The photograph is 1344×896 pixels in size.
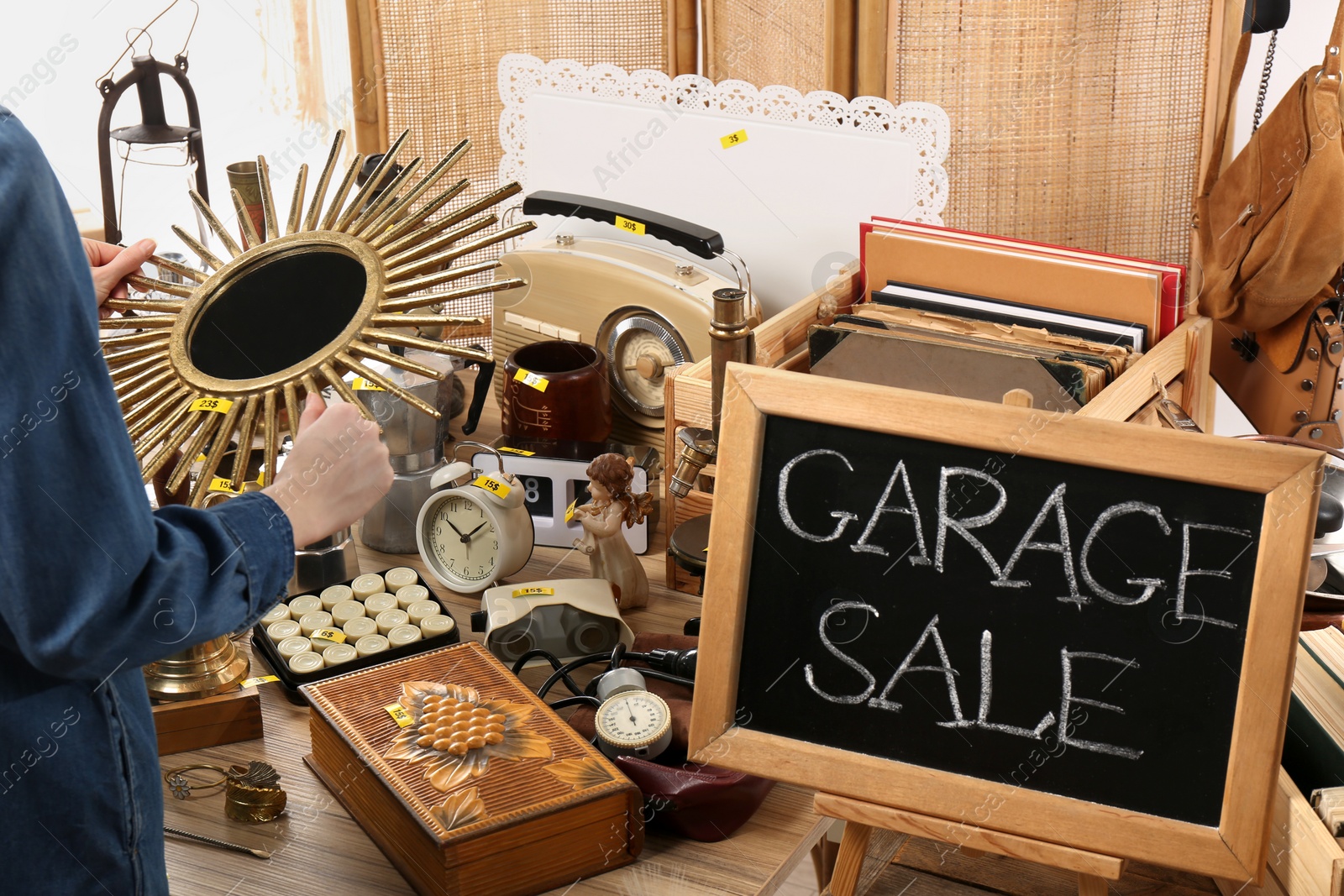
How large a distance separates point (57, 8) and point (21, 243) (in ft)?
7.60

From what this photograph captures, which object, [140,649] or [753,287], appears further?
[753,287]

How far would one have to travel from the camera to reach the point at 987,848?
99cm

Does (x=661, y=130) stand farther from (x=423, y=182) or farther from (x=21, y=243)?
(x=21, y=243)

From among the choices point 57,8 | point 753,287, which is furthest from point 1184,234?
point 57,8

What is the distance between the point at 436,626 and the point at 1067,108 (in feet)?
3.89

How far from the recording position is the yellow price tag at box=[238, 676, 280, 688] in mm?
1340

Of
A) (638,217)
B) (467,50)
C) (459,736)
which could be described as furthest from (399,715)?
(467,50)

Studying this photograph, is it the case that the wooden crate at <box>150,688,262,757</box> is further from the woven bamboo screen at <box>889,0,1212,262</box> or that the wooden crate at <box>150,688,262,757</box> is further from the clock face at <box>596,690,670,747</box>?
the woven bamboo screen at <box>889,0,1212,262</box>

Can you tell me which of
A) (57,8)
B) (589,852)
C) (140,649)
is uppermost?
(57,8)

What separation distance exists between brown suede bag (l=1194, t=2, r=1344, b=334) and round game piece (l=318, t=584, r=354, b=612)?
46.3 inches

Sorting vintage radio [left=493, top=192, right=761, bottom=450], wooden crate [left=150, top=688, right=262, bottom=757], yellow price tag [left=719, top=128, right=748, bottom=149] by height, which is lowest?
wooden crate [left=150, top=688, right=262, bottom=757]

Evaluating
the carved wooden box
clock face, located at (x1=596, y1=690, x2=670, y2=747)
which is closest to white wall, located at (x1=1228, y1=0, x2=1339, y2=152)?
clock face, located at (x1=596, y1=690, x2=670, y2=747)

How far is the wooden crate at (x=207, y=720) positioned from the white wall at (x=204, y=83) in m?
1.72

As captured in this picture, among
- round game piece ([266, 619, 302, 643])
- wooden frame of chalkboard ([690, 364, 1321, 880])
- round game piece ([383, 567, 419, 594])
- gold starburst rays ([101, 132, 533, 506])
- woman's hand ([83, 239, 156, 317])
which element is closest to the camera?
wooden frame of chalkboard ([690, 364, 1321, 880])
